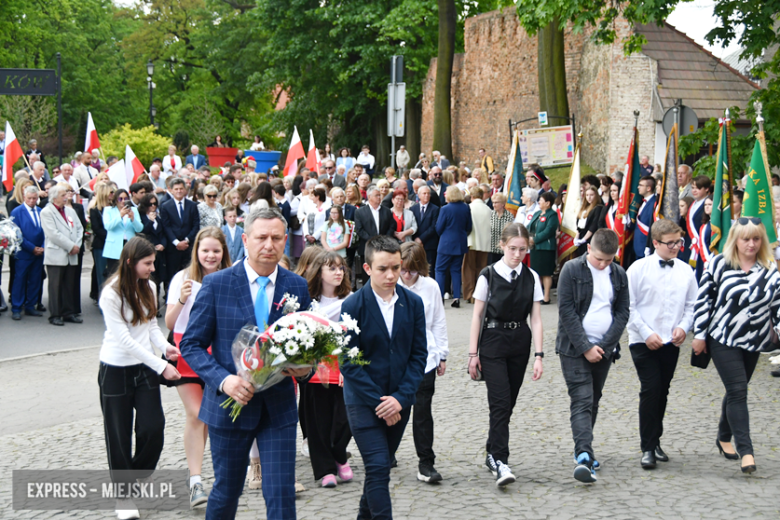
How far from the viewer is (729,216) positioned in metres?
10.1

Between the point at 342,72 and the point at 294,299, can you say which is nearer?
the point at 294,299

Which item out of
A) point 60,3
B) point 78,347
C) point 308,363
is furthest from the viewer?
point 60,3

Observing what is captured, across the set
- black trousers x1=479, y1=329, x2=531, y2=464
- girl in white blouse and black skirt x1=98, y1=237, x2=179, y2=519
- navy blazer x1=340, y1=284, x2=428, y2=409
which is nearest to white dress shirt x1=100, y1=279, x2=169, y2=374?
girl in white blouse and black skirt x1=98, y1=237, x2=179, y2=519

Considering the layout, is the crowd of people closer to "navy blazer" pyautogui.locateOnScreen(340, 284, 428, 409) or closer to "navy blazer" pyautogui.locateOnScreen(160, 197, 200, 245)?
"navy blazer" pyautogui.locateOnScreen(340, 284, 428, 409)

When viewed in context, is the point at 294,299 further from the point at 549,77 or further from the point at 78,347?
the point at 549,77

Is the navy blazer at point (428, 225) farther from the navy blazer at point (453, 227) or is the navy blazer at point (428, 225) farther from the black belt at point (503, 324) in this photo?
the black belt at point (503, 324)

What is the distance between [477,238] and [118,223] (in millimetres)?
5707

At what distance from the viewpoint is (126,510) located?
5.51 metres

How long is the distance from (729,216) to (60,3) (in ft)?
154

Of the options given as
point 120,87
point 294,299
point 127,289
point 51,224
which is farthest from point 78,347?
point 120,87

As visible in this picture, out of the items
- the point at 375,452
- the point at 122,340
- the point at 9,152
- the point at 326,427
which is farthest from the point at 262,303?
the point at 9,152

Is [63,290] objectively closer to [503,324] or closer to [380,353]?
[503,324]

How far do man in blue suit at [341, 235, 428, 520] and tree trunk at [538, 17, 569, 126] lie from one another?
2194cm

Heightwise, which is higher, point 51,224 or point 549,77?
point 549,77
